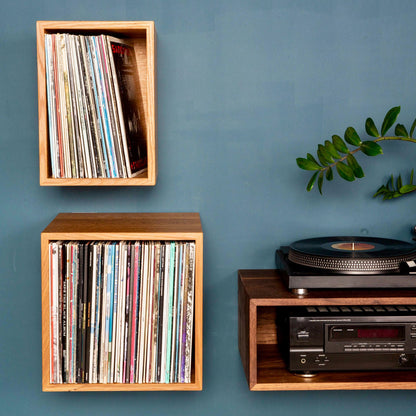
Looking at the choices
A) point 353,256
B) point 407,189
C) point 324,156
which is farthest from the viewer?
point 407,189

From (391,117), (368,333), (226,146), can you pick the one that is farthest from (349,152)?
(368,333)

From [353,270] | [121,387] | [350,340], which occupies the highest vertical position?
[353,270]

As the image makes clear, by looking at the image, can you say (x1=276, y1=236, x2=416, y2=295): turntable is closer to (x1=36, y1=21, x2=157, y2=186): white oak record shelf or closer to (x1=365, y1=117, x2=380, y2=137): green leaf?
(x1=365, y1=117, x2=380, y2=137): green leaf

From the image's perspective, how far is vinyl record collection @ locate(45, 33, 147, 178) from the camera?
1.50 metres

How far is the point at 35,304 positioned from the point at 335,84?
1.11 meters

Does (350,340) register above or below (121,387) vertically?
above

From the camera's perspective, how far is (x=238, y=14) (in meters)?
1.72

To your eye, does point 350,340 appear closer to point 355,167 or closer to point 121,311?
point 355,167

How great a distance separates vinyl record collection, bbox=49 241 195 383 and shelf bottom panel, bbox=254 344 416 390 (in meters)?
0.21

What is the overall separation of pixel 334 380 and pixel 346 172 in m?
0.55

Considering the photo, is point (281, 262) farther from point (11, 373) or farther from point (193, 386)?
point (11, 373)

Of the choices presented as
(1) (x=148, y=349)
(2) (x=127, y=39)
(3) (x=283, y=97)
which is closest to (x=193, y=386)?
(1) (x=148, y=349)

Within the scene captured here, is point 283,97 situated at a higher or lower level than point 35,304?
higher

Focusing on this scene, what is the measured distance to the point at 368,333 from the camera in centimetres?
153
